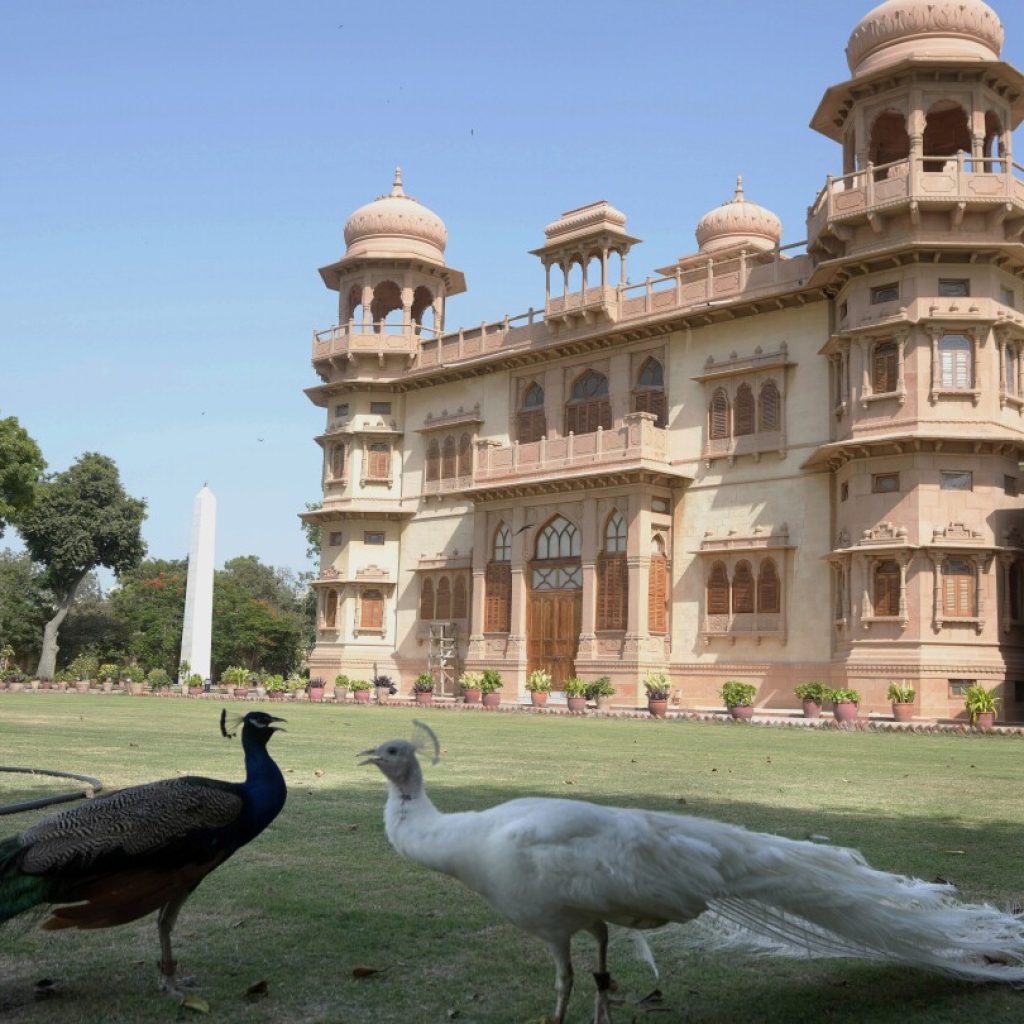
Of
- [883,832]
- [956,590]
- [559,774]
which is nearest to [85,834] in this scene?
[883,832]

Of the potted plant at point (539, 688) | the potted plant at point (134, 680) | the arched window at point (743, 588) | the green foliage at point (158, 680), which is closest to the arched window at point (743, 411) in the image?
the arched window at point (743, 588)

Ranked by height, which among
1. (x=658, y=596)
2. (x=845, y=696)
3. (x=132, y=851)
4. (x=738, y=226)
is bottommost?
(x=845, y=696)

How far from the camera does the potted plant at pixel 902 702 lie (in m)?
24.0

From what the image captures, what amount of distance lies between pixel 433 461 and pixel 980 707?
1971 cm

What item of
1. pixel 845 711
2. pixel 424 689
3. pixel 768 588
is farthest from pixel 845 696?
pixel 424 689

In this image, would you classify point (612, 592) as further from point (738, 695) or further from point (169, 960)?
point (169, 960)

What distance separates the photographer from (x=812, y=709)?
24.8 m

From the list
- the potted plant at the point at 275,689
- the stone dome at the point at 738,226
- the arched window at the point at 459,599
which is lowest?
the potted plant at the point at 275,689

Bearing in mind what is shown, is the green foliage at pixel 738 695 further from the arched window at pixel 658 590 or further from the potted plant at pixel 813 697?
the arched window at pixel 658 590

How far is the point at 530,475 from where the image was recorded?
107ft

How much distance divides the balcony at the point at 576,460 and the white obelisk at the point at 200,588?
10793 mm

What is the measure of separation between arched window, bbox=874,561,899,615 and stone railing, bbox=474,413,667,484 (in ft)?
21.8

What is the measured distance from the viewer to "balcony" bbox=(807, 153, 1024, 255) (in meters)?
25.0

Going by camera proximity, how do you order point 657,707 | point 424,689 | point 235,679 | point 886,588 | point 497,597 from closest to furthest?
point 886,588 → point 657,707 → point 424,689 → point 497,597 → point 235,679
